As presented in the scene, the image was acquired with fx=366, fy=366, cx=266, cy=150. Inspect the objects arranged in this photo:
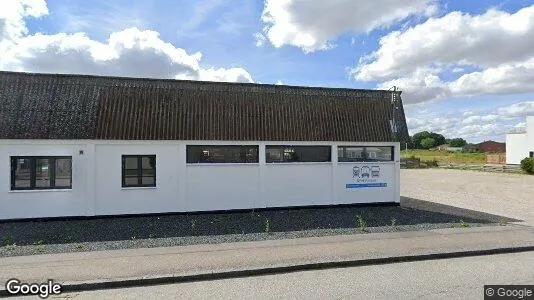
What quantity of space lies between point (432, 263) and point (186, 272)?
491 centimetres

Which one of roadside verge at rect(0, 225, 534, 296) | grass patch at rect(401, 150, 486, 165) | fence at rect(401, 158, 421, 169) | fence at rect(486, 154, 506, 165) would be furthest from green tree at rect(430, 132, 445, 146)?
roadside verge at rect(0, 225, 534, 296)

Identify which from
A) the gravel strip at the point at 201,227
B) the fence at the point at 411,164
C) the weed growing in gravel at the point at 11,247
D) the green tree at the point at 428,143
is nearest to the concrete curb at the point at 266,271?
the gravel strip at the point at 201,227

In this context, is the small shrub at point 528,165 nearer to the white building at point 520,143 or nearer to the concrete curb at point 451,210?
the white building at point 520,143

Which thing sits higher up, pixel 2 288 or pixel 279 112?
pixel 279 112

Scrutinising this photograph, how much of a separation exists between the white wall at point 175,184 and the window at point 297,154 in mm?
210

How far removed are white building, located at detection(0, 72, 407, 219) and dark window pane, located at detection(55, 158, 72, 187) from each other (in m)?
0.03

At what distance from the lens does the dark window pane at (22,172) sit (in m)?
11.7

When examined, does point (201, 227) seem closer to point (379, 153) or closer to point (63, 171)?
point (63, 171)

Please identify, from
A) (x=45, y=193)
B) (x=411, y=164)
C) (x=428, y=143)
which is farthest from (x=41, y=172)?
(x=428, y=143)

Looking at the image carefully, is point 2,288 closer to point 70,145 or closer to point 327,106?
point 70,145

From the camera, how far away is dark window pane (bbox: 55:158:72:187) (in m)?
12.0

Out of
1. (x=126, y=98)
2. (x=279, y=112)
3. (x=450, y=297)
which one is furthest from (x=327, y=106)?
(x=450, y=297)

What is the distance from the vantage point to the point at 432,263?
24.5ft

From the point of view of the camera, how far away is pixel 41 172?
11.9 m
